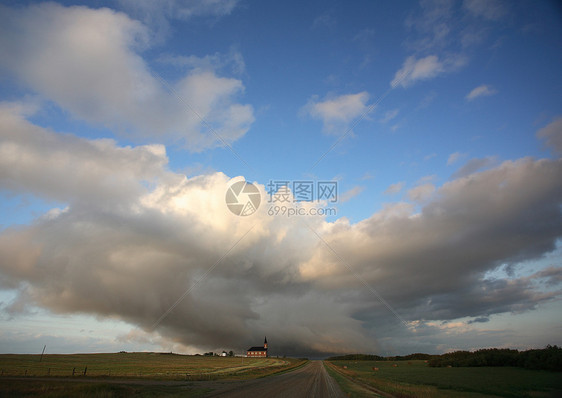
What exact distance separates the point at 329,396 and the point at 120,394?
58.6ft

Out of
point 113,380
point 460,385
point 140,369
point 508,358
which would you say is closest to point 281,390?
point 113,380

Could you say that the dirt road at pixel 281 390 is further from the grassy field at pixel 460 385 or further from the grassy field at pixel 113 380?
the grassy field at pixel 113 380

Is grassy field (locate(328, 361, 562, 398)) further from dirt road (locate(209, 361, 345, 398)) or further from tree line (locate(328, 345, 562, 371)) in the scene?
tree line (locate(328, 345, 562, 371))

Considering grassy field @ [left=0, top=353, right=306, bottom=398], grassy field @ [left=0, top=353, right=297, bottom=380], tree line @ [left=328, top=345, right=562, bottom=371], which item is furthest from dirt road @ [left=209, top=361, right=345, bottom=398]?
tree line @ [left=328, top=345, right=562, bottom=371]

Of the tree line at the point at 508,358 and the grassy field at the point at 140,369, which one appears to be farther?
the tree line at the point at 508,358

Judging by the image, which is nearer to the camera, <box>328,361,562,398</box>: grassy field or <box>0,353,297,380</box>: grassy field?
<box>328,361,562,398</box>: grassy field

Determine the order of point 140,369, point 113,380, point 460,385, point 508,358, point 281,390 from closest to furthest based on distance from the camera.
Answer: point 281,390 < point 113,380 < point 460,385 < point 140,369 < point 508,358

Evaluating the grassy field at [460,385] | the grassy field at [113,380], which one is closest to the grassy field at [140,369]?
the grassy field at [113,380]

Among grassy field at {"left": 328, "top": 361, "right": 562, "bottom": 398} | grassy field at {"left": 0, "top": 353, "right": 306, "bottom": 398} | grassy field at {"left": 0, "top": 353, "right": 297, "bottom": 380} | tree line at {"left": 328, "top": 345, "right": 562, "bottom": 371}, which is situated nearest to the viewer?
grassy field at {"left": 0, "top": 353, "right": 306, "bottom": 398}

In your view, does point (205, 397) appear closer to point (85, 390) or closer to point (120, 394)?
point (120, 394)

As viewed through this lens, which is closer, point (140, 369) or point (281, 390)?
point (281, 390)

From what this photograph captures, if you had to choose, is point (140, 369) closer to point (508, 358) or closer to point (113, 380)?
point (113, 380)

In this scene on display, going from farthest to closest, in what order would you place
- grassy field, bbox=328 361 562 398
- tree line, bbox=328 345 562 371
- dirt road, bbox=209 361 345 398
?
tree line, bbox=328 345 562 371
grassy field, bbox=328 361 562 398
dirt road, bbox=209 361 345 398

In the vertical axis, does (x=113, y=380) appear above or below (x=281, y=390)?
below
